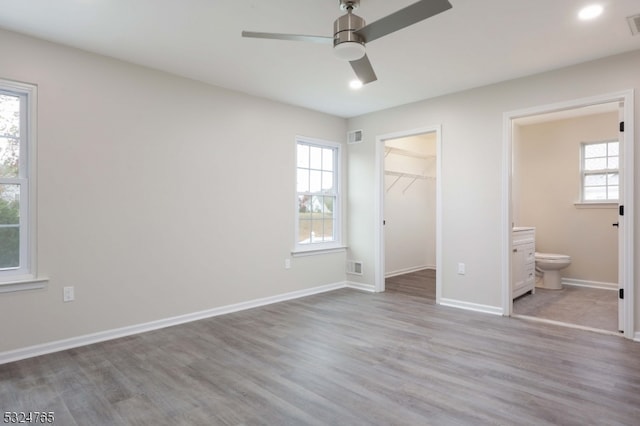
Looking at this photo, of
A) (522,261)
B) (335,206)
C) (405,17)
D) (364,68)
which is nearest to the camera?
(405,17)

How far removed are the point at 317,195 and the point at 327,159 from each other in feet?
2.01

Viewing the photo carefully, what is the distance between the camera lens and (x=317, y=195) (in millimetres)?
5289

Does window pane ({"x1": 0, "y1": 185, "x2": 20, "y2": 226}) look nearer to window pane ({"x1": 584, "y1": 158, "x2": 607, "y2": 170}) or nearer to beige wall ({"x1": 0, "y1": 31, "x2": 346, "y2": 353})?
beige wall ({"x1": 0, "y1": 31, "x2": 346, "y2": 353})

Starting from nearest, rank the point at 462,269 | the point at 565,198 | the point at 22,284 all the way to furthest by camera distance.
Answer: the point at 22,284
the point at 462,269
the point at 565,198

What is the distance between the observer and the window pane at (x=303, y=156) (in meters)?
5.09

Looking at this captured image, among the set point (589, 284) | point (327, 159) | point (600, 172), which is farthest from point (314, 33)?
point (589, 284)

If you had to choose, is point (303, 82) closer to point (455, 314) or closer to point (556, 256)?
point (455, 314)

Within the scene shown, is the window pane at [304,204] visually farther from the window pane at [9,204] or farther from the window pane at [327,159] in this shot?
the window pane at [9,204]

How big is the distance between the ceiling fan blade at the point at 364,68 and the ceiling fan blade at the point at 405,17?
0.80ft

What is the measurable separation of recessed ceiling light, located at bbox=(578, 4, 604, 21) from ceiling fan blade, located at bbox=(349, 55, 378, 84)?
60.9 inches

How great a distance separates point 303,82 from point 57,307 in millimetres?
3159

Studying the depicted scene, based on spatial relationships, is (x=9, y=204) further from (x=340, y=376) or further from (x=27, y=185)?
(x=340, y=376)

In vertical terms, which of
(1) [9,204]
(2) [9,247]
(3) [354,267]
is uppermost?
(1) [9,204]

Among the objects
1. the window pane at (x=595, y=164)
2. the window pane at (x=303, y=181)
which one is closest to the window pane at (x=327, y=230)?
the window pane at (x=303, y=181)
